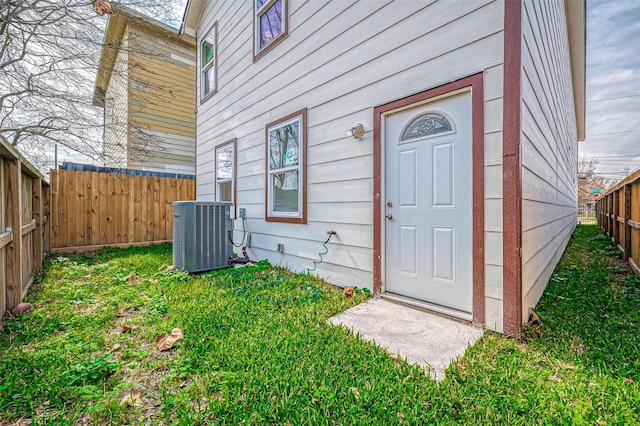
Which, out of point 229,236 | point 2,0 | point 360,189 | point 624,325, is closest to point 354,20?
point 360,189

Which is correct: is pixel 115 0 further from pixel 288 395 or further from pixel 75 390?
pixel 288 395

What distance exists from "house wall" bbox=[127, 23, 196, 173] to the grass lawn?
708 cm

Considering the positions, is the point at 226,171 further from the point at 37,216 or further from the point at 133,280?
the point at 37,216

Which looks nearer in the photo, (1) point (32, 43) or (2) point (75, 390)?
(2) point (75, 390)

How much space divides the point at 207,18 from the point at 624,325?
8.57m

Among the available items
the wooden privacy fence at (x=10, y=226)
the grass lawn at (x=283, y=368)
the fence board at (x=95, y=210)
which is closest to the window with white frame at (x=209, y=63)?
the fence board at (x=95, y=210)

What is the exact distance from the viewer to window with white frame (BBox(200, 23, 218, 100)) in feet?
20.8

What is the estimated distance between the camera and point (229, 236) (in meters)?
4.71

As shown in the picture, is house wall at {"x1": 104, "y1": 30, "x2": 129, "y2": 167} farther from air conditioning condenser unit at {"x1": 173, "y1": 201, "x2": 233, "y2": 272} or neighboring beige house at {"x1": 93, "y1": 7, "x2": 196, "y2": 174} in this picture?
air conditioning condenser unit at {"x1": 173, "y1": 201, "x2": 233, "y2": 272}

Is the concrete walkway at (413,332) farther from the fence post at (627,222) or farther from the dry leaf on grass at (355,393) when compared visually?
the fence post at (627,222)

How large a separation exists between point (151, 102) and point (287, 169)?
24.2 ft

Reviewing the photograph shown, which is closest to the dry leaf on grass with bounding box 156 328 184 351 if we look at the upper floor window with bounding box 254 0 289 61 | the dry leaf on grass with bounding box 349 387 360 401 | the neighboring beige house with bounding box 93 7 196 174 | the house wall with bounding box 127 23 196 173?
the dry leaf on grass with bounding box 349 387 360 401

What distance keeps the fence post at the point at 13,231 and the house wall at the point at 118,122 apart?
17.0ft

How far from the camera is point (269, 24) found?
4895mm
